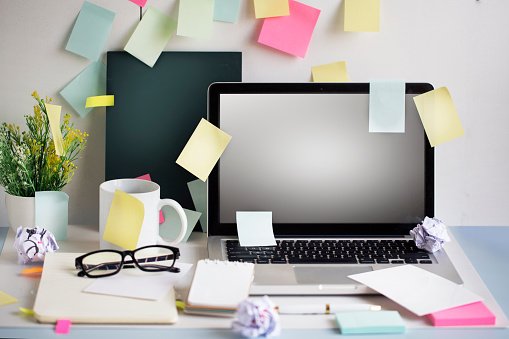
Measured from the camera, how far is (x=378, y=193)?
131cm

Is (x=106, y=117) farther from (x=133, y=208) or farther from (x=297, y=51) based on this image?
(x=297, y=51)

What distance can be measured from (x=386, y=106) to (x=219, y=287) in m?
0.46

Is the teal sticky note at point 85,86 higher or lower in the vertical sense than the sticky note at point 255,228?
higher

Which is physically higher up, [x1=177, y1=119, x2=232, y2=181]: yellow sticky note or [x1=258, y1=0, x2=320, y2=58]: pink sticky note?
[x1=258, y1=0, x2=320, y2=58]: pink sticky note

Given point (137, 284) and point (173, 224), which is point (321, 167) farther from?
point (137, 284)

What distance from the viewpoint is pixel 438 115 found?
1308 millimetres

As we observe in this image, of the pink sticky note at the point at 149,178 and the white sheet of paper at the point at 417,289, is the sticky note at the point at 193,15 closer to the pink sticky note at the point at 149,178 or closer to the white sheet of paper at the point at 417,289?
the pink sticky note at the point at 149,178

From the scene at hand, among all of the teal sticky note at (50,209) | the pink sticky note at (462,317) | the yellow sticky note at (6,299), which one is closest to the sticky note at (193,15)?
the teal sticky note at (50,209)

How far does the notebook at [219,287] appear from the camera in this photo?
0.99 m

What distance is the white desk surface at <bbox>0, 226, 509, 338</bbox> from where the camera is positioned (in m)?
0.96

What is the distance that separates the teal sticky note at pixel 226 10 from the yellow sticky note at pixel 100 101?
9.6 inches

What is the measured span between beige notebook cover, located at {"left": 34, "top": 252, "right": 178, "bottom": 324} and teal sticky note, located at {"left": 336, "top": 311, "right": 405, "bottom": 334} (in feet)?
0.72

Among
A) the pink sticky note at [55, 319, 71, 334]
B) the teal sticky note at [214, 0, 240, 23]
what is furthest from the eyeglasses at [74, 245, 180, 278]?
the teal sticky note at [214, 0, 240, 23]

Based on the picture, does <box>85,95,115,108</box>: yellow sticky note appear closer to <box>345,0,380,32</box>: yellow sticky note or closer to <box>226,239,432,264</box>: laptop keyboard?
<box>226,239,432,264</box>: laptop keyboard
